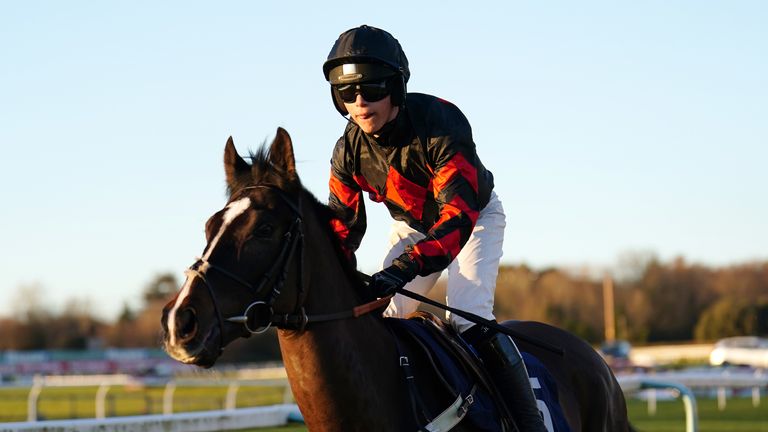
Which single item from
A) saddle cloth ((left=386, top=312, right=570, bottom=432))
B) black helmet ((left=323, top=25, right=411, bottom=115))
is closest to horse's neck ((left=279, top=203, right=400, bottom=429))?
saddle cloth ((left=386, top=312, right=570, bottom=432))

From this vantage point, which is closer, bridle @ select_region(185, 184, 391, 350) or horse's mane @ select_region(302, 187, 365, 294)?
bridle @ select_region(185, 184, 391, 350)

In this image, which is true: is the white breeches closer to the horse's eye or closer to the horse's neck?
the horse's neck

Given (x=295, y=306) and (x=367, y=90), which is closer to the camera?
(x=295, y=306)

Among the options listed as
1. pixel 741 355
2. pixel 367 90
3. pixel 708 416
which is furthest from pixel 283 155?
pixel 741 355

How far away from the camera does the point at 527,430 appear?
14.7 feet

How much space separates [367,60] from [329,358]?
120 centimetres

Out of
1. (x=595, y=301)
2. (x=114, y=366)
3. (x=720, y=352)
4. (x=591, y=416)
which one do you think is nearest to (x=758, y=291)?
(x=595, y=301)

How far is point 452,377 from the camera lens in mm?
4188

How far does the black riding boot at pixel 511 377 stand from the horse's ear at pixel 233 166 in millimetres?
1369

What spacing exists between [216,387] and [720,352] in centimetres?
1952

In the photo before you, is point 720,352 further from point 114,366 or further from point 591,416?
point 591,416

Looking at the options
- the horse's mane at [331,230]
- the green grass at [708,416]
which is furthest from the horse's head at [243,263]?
the green grass at [708,416]

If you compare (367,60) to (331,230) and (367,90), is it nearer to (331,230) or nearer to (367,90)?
(367,90)

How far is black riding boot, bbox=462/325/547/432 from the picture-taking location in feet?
14.8
